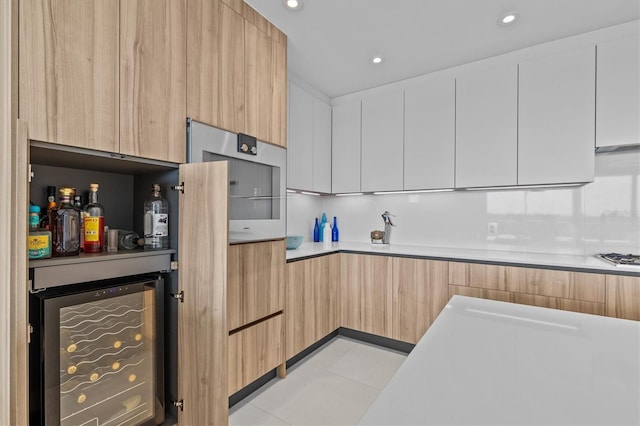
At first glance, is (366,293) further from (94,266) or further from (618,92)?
(618,92)

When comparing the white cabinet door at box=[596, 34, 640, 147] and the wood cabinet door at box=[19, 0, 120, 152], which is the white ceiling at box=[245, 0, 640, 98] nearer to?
the white cabinet door at box=[596, 34, 640, 147]

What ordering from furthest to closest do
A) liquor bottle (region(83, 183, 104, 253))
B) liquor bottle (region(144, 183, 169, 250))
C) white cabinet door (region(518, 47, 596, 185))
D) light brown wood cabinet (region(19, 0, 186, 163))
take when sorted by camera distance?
white cabinet door (region(518, 47, 596, 185)) < liquor bottle (region(144, 183, 169, 250)) < liquor bottle (region(83, 183, 104, 253)) < light brown wood cabinet (region(19, 0, 186, 163))

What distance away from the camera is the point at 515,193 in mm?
2572

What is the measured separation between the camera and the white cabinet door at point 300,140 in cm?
269

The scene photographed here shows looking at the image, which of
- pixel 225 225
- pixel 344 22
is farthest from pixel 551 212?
pixel 225 225

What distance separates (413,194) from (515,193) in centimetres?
86

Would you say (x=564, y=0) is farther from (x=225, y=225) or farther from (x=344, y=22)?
(x=225, y=225)

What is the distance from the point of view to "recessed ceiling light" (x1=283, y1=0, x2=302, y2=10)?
1818 mm

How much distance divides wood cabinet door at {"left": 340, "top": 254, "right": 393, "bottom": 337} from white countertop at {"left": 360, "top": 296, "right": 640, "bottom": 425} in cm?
162

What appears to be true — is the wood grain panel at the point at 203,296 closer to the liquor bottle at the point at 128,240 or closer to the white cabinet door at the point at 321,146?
the liquor bottle at the point at 128,240

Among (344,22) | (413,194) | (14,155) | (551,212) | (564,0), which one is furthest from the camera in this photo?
(413,194)

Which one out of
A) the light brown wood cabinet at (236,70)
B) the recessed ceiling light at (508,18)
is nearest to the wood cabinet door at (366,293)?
the light brown wood cabinet at (236,70)

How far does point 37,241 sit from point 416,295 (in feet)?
7.63

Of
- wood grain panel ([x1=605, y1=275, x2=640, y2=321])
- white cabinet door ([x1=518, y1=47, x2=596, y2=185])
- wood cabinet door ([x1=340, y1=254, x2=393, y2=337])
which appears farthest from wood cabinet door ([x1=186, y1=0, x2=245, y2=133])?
wood grain panel ([x1=605, y1=275, x2=640, y2=321])
